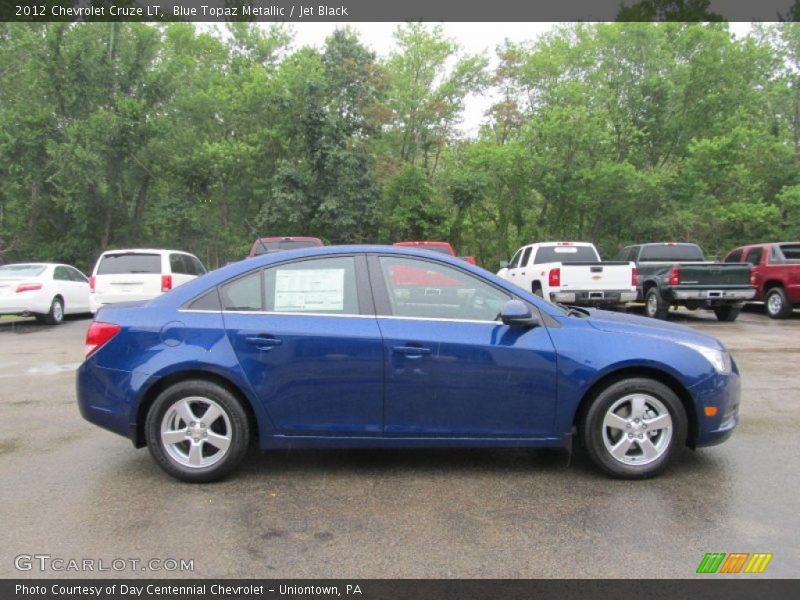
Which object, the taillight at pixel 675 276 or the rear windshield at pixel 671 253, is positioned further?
the rear windshield at pixel 671 253

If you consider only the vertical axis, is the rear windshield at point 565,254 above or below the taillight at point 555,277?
above

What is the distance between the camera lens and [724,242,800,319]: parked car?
14500 millimetres

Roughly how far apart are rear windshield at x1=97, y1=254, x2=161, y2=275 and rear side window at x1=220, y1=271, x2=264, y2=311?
8329 millimetres

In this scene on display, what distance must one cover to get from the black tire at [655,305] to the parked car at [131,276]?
35.0 ft

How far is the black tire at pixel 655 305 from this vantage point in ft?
46.6

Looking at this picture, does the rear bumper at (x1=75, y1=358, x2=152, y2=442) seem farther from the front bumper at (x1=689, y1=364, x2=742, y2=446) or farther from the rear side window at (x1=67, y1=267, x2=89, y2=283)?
the rear side window at (x1=67, y1=267, x2=89, y2=283)

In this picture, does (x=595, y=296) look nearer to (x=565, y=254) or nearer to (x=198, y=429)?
(x=565, y=254)

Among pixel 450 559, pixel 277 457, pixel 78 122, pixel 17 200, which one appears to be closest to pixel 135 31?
pixel 78 122

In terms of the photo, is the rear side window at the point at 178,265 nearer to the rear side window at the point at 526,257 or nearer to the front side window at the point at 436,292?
the rear side window at the point at 526,257

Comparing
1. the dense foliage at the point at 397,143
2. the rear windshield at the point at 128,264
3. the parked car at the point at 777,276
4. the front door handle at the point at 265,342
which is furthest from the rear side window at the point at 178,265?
the dense foliage at the point at 397,143

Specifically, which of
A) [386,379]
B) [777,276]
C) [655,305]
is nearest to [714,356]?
[386,379]

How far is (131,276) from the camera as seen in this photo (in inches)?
461
